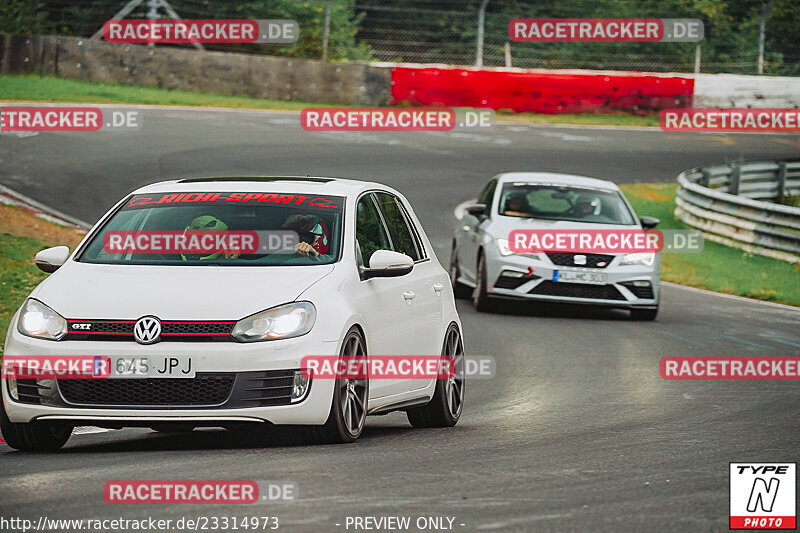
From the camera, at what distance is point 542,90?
37.9m

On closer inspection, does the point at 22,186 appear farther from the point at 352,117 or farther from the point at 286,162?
the point at 352,117

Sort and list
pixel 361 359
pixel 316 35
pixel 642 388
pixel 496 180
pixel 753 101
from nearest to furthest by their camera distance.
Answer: pixel 361 359 → pixel 642 388 → pixel 496 180 → pixel 753 101 → pixel 316 35

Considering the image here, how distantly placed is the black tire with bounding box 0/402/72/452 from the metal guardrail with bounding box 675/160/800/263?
53.6 feet

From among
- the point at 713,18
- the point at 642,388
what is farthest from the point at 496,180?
the point at 713,18

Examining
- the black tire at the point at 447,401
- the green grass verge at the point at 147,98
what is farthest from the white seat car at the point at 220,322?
the green grass verge at the point at 147,98

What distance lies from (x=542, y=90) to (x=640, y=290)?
70.0 ft

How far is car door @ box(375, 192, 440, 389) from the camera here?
947 centimetres

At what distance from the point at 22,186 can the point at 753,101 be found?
68.8 ft

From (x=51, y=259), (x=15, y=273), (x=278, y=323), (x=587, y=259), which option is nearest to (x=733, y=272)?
(x=587, y=259)

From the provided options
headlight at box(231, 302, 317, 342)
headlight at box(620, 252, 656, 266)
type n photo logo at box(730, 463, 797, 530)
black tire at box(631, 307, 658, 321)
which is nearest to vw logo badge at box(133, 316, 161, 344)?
headlight at box(231, 302, 317, 342)

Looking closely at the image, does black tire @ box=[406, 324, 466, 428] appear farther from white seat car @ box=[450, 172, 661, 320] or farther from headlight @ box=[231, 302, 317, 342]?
white seat car @ box=[450, 172, 661, 320]

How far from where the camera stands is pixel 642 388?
1210cm

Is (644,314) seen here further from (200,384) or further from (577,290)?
(200,384)

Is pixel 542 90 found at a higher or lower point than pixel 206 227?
lower
